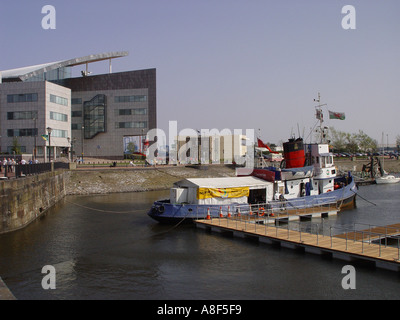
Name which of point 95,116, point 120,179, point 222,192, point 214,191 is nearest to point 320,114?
point 222,192

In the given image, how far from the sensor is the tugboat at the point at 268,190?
32812 millimetres

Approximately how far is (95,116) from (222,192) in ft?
220

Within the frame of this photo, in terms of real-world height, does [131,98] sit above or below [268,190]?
above

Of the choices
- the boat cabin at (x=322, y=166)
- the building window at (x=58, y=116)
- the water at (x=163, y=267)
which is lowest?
the water at (x=163, y=267)

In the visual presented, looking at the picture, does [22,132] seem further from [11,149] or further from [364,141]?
[364,141]

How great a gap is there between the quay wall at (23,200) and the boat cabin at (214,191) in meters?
12.4

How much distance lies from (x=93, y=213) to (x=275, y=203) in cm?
1876

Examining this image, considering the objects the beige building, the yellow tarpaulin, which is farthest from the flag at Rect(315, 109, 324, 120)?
the beige building

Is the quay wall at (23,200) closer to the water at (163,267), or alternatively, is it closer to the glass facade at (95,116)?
the water at (163,267)

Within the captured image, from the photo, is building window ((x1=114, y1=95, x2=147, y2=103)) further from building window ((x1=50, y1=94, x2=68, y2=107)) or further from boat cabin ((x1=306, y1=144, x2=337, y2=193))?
boat cabin ((x1=306, y1=144, x2=337, y2=193))

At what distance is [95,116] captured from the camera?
93312 mm

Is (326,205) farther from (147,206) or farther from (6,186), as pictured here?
(6,186)

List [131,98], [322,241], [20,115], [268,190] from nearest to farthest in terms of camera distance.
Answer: [322,241] < [268,190] < [20,115] < [131,98]

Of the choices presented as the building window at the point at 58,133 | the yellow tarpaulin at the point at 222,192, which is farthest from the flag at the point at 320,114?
the building window at the point at 58,133
